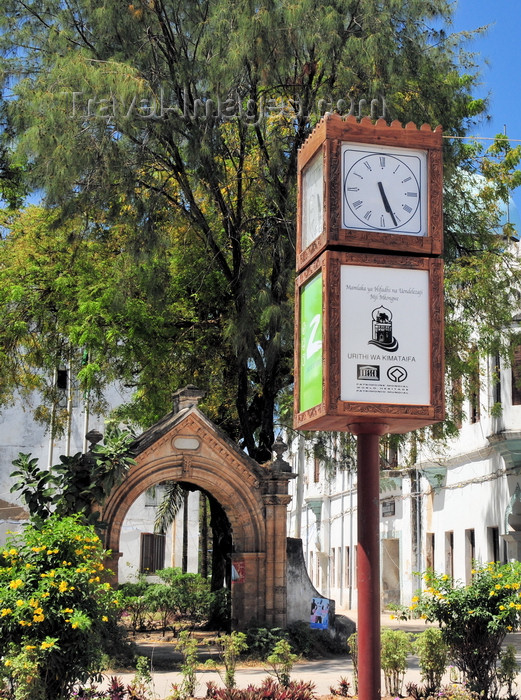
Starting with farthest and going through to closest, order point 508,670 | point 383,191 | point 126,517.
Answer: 1. point 126,517
2. point 508,670
3. point 383,191

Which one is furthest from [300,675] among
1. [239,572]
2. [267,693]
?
[267,693]

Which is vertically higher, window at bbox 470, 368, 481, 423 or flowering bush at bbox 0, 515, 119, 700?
window at bbox 470, 368, 481, 423

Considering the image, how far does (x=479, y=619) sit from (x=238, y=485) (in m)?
7.01

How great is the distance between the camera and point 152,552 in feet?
122

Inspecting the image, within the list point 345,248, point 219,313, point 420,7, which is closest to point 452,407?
point 219,313

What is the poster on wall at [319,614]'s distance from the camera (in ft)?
60.6

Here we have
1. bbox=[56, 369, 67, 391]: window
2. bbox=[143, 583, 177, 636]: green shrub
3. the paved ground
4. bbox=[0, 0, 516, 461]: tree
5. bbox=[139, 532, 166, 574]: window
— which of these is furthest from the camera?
bbox=[139, 532, 166, 574]: window

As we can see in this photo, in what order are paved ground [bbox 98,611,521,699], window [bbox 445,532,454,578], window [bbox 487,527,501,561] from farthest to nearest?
window [bbox 445,532,454,578] < window [bbox 487,527,501,561] < paved ground [bbox 98,611,521,699]

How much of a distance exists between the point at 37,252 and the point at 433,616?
40.1ft

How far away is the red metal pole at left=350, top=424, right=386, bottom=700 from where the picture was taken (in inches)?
380

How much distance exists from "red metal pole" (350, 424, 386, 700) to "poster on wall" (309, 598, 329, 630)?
8.88 meters

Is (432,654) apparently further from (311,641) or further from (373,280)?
(311,641)

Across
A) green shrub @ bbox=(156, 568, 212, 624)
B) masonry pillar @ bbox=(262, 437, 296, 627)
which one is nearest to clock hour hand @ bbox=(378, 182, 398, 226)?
masonry pillar @ bbox=(262, 437, 296, 627)

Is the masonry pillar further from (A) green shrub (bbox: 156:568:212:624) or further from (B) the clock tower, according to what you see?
(B) the clock tower
